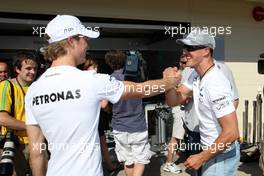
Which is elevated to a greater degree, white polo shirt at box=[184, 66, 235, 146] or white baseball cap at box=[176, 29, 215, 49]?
white baseball cap at box=[176, 29, 215, 49]

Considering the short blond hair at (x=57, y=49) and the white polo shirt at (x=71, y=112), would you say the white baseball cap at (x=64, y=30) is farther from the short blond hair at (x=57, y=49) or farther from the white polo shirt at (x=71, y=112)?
the white polo shirt at (x=71, y=112)

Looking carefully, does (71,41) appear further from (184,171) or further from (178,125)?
(184,171)

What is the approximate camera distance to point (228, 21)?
807 cm

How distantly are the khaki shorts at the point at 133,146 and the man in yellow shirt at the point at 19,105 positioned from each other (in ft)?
4.48

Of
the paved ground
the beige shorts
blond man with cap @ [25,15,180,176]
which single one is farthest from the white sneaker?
blond man with cap @ [25,15,180,176]

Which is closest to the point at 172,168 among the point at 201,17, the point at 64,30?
the point at 201,17

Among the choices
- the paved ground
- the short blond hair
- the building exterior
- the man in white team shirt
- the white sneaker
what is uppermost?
the building exterior

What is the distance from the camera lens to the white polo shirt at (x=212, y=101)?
2.53 meters

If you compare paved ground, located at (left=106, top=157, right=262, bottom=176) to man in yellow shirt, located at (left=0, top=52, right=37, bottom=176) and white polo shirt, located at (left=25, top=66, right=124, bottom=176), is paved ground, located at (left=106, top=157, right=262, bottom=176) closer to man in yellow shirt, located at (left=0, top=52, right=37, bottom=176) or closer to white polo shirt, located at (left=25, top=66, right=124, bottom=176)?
man in yellow shirt, located at (left=0, top=52, right=37, bottom=176)

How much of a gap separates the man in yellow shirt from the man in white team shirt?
1617 millimetres

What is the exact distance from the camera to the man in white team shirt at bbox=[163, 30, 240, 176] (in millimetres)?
2512

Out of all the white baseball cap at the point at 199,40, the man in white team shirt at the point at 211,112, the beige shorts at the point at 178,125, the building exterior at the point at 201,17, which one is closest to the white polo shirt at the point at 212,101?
the man in white team shirt at the point at 211,112

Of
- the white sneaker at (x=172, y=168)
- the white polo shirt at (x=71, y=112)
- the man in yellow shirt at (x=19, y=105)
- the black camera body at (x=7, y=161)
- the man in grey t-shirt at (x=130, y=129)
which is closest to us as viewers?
the white polo shirt at (x=71, y=112)

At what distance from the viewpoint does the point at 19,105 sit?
370 centimetres
